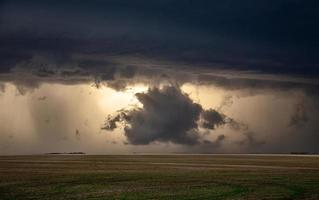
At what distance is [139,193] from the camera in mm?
47375

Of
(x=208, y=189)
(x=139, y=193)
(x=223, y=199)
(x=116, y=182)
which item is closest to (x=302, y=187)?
(x=208, y=189)

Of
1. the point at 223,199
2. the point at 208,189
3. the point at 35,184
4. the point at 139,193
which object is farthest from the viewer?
the point at 35,184

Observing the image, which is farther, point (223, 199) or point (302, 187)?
point (302, 187)

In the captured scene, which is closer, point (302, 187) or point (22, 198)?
point (22, 198)

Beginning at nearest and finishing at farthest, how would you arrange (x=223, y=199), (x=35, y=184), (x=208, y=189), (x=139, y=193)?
(x=223, y=199) → (x=139, y=193) → (x=208, y=189) → (x=35, y=184)

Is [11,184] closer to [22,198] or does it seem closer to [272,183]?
[22,198]

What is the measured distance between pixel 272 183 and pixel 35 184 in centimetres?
2515

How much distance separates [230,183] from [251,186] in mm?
4144

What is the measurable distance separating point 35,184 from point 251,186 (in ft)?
73.9

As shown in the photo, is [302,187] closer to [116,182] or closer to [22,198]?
[116,182]

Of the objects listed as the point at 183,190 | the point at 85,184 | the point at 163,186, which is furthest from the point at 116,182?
the point at 183,190

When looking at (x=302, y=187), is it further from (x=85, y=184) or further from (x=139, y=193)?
(x=85, y=184)

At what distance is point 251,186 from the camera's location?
175ft

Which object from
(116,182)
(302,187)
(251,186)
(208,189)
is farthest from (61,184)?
(302,187)
